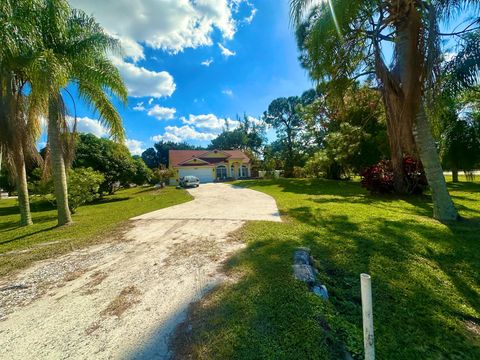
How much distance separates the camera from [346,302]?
2996 millimetres

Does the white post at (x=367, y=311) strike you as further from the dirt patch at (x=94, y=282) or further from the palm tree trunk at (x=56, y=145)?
the palm tree trunk at (x=56, y=145)

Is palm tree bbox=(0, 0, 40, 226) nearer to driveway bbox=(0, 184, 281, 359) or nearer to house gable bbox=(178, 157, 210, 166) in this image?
driveway bbox=(0, 184, 281, 359)

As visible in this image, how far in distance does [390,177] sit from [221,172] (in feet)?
90.6

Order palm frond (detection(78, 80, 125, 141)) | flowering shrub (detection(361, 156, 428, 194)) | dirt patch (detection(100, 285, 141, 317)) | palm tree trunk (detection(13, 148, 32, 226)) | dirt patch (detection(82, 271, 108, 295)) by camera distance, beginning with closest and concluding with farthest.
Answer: dirt patch (detection(100, 285, 141, 317)), dirt patch (detection(82, 271, 108, 295)), palm frond (detection(78, 80, 125, 141)), palm tree trunk (detection(13, 148, 32, 226)), flowering shrub (detection(361, 156, 428, 194))

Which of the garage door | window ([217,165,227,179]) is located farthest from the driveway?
window ([217,165,227,179])

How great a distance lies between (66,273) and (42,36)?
7.09 m

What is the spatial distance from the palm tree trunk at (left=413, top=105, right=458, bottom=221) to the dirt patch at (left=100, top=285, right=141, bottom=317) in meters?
7.69

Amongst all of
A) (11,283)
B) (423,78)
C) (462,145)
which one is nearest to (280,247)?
(11,283)

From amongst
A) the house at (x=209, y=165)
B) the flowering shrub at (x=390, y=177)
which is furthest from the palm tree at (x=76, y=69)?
the house at (x=209, y=165)

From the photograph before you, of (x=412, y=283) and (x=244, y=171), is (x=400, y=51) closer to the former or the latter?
(x=412, y=283)

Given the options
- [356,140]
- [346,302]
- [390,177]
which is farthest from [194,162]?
[346,302]

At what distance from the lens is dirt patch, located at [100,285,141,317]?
2822 mm

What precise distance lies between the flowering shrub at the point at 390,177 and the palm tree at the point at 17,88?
14482 millimetres

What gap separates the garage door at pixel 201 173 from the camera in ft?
Answer: 111
